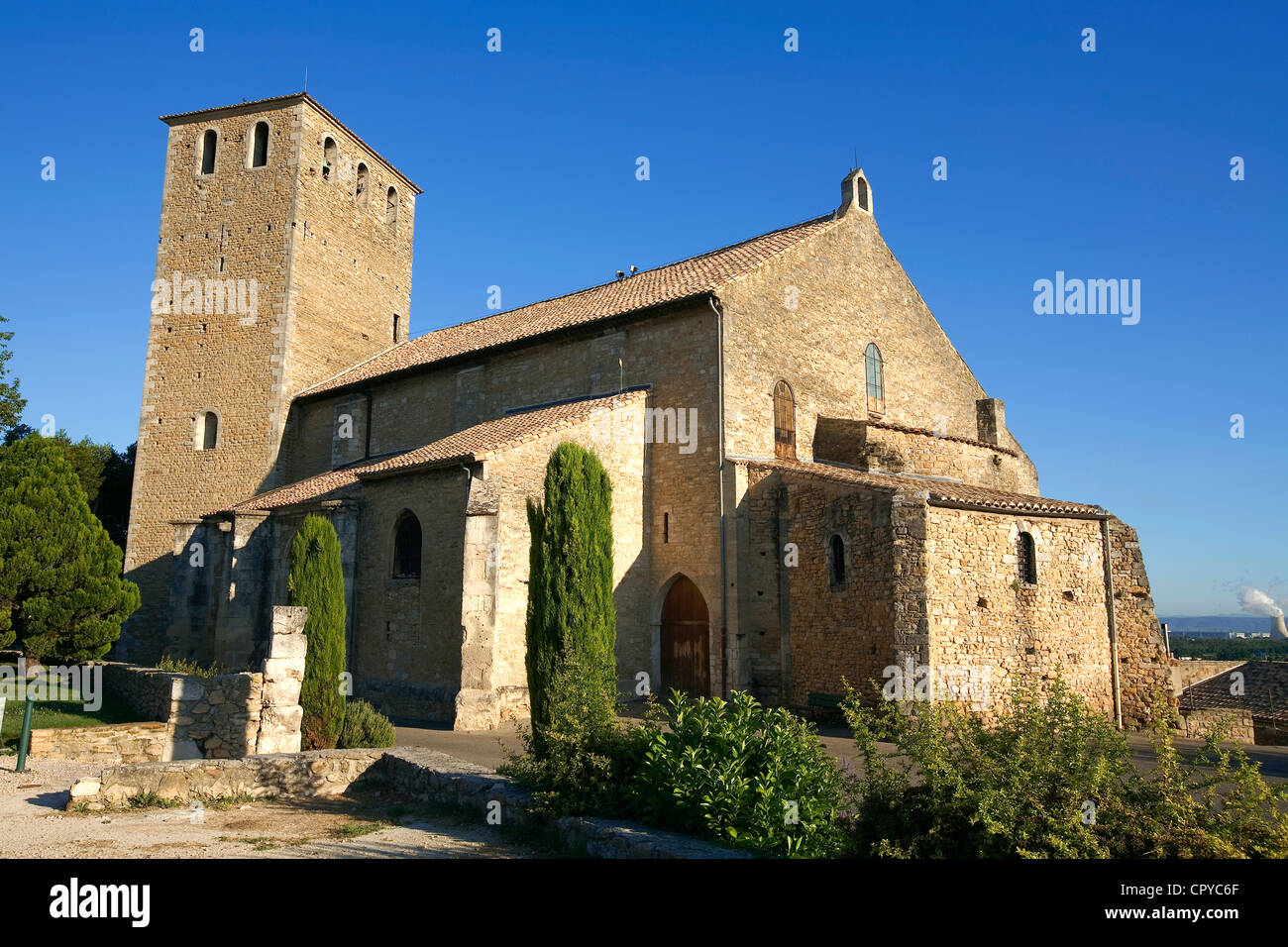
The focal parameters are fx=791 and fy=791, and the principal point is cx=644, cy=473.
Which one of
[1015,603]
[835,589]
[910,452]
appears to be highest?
[910,452]

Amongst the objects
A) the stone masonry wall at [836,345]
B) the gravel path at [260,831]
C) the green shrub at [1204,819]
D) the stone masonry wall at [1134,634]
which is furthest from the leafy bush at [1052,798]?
the stone masonry wall at [1134,634]

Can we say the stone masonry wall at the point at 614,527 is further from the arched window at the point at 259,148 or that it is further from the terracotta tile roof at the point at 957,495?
the arched window at the point at 259,148

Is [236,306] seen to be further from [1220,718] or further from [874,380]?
[1220,718]

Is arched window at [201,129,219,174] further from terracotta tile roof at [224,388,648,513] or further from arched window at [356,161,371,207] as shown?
terracotta tile roof at [224,388,648,513]

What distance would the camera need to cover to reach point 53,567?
17.9 m

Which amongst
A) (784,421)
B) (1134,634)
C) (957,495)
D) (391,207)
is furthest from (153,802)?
(391,207)

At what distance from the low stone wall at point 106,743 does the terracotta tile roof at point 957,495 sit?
12289 millimetres

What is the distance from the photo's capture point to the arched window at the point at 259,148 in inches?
1145

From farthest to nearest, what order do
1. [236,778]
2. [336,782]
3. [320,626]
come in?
1. [320,626]
2. [336,782]
3. [236,778]

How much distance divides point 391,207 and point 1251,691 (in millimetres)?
35099

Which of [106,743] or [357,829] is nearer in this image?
[357,829]

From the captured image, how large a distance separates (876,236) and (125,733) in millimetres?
21423

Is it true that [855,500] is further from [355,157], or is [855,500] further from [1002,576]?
[355,157]
